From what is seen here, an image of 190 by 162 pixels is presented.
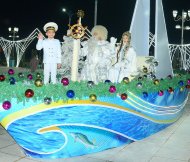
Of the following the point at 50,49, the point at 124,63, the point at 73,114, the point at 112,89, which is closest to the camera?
the point at 73,114

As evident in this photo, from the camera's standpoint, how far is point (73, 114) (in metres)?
4.80

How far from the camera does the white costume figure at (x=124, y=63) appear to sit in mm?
6906

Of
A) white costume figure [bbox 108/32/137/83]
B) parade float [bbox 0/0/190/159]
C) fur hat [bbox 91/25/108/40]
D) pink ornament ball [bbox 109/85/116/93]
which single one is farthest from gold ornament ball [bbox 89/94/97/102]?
fur hat [bbox 91/25/108/40]

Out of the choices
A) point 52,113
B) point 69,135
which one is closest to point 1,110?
point 52,113

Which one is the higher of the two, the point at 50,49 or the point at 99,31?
the point at 99,31

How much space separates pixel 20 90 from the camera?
4359 mm

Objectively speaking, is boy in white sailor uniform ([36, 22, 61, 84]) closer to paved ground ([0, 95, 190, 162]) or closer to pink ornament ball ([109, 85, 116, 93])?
paved ground ([0, 95, 190, 162])

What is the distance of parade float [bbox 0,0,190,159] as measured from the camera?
4484mm

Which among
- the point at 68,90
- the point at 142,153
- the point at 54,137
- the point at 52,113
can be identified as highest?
the point at 68,90

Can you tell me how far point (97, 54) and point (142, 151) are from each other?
2266 mm

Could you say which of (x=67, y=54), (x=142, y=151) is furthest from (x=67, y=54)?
(x=142, y=151)

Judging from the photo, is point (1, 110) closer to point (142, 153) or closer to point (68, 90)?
point (68, 90)

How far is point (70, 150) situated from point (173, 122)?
3.68 meters

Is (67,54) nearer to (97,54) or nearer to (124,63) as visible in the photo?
(97,54)
